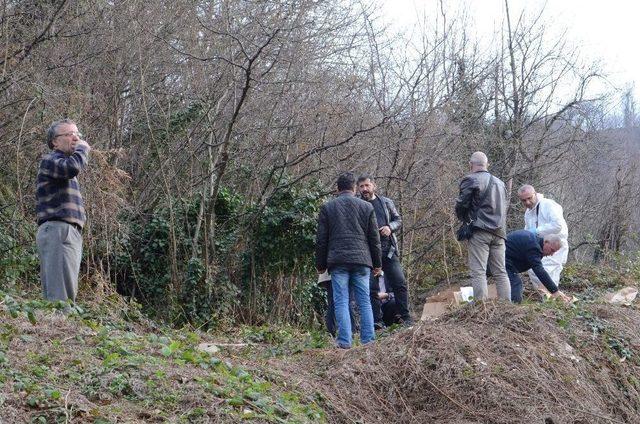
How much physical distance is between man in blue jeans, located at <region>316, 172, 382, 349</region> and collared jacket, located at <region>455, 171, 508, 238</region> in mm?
1366

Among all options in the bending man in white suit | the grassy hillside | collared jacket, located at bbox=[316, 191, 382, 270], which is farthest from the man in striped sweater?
the bending man in white suit

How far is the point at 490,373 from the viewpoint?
743cm

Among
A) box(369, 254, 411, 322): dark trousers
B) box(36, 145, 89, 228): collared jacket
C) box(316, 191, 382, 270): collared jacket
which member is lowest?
box(369, 254, 411, 322): dark trousers

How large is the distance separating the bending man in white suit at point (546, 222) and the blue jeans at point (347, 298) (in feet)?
9.51

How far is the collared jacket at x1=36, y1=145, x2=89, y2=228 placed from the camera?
24.5 feet

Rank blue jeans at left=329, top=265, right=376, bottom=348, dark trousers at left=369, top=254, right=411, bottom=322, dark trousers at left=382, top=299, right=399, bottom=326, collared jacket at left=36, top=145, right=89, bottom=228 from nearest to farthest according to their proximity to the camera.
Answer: collared jacket at left=36, top=145, right=89, bottom=228 → blue jeans at left=329, top=265, right=376, bottom=348 → dark trousers at left=369, top=254, right=411, bottom=322 → dark trousers at left=382, top=299, right=399, bottom=326

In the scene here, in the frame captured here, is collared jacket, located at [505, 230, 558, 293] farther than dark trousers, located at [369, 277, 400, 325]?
No

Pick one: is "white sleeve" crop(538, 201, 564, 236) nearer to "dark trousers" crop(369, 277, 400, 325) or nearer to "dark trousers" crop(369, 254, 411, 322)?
"dark trousers" crop(369, 254, 411, 322)

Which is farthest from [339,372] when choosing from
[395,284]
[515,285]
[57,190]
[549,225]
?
[549,225]

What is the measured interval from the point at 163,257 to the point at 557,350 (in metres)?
6.69

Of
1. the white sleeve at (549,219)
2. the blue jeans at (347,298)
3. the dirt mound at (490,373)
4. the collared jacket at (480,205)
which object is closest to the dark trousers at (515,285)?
the white sleeve at (549,219)

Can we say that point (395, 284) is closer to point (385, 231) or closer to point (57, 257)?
point (385, 231)

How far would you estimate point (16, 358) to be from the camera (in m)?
5.71

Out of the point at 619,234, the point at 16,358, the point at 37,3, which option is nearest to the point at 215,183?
the point at 37,3
